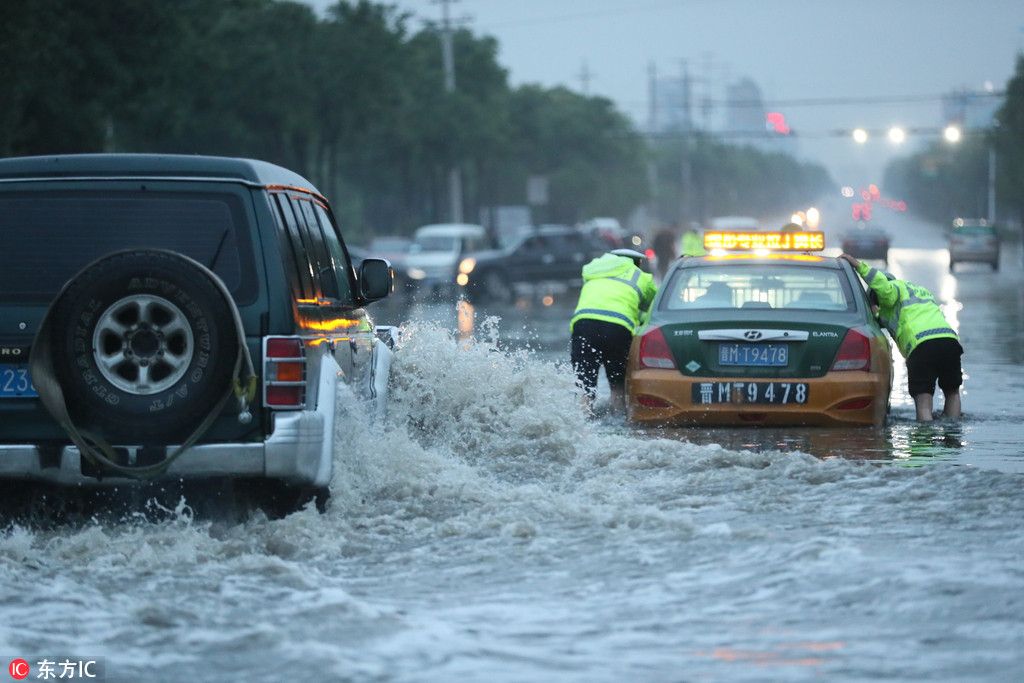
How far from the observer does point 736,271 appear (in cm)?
1092

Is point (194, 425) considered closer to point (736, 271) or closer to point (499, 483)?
point (499, 483)

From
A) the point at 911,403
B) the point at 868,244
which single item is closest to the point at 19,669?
the point at 911,403

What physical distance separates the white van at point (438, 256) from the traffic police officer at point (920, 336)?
2478cm

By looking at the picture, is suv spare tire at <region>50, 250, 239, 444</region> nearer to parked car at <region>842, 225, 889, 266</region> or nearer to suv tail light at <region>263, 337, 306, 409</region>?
suv tail light at <region>263, 337, 306, 409</region>

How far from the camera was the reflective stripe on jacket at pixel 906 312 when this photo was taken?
36.0 feet

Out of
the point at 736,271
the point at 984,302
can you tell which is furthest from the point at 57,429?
the point at 984,302

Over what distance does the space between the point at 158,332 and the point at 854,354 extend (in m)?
4.96

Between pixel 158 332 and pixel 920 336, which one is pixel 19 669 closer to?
pixel 158 332

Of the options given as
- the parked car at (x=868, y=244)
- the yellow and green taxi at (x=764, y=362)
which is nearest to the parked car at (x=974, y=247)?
the parked car at (x=868, y=244)

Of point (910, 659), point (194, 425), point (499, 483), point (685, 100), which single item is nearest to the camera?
point (910, 659)

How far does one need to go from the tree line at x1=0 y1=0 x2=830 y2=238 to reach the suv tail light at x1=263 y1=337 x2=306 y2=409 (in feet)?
75.3

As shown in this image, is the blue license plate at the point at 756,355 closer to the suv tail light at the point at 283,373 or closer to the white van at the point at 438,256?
the suv tail light at the point at 283,373

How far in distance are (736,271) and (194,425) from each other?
5292 mm

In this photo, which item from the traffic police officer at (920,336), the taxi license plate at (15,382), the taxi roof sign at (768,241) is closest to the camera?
the taxi license plate at (15,382)
